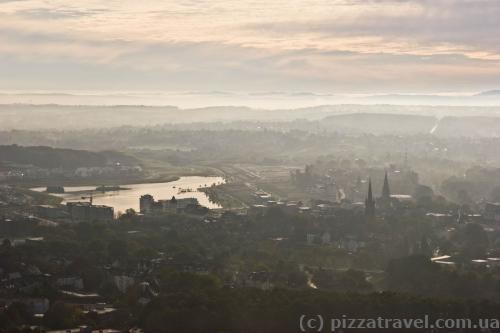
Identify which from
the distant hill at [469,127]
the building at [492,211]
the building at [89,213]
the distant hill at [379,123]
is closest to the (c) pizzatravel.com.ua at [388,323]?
the building at [89,213]

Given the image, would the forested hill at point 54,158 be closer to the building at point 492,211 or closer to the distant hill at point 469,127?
the building at point 492,211

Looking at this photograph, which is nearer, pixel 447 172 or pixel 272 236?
pixel 272 236

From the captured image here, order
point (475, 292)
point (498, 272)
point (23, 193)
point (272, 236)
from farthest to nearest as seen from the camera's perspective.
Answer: point (23, 193), point (272, 236), point (498, 272), point (475, 292)

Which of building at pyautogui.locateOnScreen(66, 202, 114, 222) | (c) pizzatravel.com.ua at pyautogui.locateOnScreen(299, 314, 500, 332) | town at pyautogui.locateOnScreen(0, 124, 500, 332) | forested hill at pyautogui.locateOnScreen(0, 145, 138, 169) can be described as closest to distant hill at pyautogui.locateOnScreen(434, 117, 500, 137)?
forested hill at pyautogui.locateOnScreen(0, 145, 138, 169)

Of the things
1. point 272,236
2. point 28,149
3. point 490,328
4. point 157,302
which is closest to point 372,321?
point 490,328

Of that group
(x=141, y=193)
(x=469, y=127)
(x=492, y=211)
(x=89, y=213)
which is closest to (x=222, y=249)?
(x=89, y=213)

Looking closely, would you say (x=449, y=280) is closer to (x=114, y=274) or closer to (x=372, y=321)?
(x=372, y=321)
